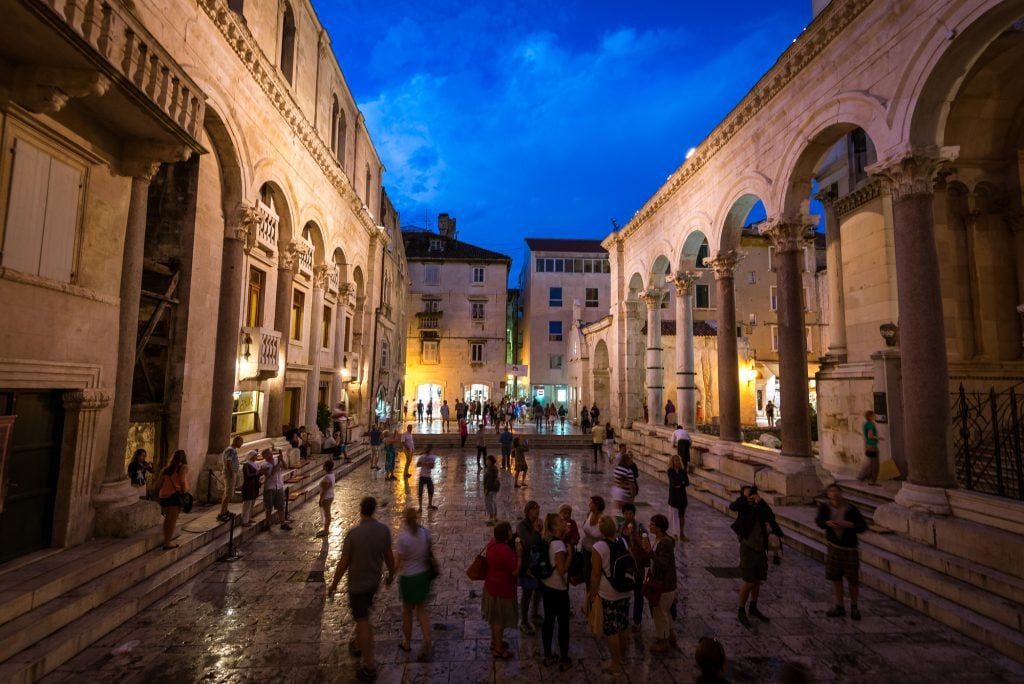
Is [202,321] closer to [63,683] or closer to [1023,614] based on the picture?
[63,683]

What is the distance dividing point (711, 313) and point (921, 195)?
24.1m

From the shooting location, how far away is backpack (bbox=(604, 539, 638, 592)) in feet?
15.2

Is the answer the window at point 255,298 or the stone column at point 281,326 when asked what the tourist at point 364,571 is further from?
the stone column at point 281,326

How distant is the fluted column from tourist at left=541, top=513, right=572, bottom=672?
14.7 metres

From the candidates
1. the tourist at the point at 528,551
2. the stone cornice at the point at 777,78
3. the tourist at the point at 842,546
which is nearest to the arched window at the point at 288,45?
the stone cornice at the point at 777,78

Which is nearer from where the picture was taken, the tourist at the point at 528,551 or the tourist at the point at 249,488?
the tourist at the point at 528,551

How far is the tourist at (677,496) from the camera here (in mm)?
8805

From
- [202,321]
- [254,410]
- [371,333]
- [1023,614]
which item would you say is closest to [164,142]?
[202,321]

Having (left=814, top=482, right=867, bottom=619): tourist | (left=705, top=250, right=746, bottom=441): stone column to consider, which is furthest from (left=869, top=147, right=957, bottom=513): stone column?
(left=705, top=250, right=746, bottom=441): stone column

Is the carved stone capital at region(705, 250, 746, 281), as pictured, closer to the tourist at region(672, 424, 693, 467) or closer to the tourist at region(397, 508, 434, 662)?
the tourist at region(672, 424, 693, 467)

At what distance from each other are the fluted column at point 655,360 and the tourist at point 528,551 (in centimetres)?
1401

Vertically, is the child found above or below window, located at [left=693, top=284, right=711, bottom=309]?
below

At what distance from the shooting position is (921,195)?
783cm

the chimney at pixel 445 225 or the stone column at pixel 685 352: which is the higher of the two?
the chimney at pixel 445 225
